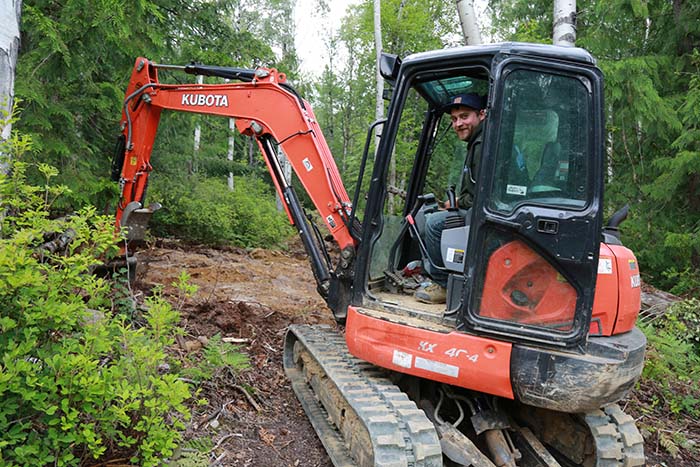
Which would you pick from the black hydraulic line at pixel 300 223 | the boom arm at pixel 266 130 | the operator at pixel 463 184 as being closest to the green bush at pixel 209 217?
the boom arm at pixel 266 130

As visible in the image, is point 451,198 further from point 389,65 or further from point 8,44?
point 8,44

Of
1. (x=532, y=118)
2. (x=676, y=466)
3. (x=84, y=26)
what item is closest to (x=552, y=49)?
(x=532, y=118)

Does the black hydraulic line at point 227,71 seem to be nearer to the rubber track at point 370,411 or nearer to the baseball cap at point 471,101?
the baseball cap at point 471,101

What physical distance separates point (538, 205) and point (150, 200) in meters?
9.49

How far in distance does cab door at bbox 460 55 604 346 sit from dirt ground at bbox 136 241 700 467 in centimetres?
162

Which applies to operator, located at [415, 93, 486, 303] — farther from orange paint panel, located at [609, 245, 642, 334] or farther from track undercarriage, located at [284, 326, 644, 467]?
orange paint panel, located at [609, 245, 642, 334]

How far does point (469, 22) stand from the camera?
6.09 metres

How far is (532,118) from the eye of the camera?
2.86 meters

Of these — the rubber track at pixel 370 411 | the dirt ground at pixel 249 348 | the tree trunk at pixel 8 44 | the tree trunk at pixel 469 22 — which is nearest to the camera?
the rubber track at pixel 370 411

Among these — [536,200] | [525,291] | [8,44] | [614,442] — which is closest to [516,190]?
[536,200]

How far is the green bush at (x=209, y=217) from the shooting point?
1048 centimetres

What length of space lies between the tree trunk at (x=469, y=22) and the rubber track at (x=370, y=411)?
3902 mm

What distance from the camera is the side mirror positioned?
11.5 feet

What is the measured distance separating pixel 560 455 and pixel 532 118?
7.16 ft
